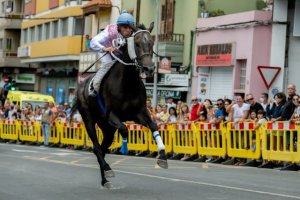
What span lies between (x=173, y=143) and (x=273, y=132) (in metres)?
5.52

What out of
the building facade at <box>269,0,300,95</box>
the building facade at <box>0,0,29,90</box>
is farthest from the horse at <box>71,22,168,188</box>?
the building facade at <box>0,0,29,90</box>

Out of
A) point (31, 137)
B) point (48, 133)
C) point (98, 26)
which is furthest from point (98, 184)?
point (98, 26)

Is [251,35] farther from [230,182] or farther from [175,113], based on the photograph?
[230,182]

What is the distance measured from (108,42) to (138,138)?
14.2m

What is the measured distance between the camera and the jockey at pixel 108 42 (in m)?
12.2

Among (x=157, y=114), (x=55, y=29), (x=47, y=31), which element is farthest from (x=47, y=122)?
(x=47, y=31)

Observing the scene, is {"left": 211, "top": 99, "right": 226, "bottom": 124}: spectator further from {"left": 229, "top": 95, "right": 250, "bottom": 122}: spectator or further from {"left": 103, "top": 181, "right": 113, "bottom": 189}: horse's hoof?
{"left": 103, "top": 181, "right": 113, "bottom": 189}: horse's hoof

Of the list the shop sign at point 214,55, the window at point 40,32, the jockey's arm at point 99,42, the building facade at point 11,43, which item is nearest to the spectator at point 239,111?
the jockey's arm at point 99,42

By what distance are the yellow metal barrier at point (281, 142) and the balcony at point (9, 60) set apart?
2074 inches

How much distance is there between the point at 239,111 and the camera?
22422 millimetres

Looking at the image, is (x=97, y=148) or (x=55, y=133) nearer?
(x=97, y=148)

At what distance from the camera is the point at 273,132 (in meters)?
19.8

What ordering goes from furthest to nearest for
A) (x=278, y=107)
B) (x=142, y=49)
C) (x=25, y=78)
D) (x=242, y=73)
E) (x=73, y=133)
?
(x=25, y=78), (x=242, y=73), (x=73, y=133), (x=278, y=107), (x=142, y=49)

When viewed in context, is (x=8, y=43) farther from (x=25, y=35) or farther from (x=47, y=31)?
(x=47, y=31)
